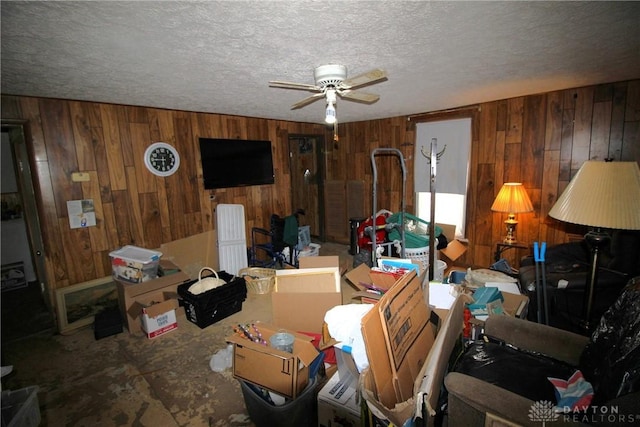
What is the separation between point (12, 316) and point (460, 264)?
547cm

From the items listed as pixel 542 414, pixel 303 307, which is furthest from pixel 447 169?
pixel 542 414

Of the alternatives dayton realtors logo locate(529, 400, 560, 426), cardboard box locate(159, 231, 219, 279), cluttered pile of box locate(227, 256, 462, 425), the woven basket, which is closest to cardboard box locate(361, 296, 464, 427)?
cluttered pile of box locate(227, 256, 462, 425)

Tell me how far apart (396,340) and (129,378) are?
2.11m

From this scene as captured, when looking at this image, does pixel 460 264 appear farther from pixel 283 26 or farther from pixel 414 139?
pixel 283 26

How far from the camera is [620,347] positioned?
125 centimetres

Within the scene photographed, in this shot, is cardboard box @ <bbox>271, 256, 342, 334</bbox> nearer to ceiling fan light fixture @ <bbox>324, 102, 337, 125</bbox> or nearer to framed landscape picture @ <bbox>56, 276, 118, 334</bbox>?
ceiling fan light fixture @ <bbox>324, 102, 337, 125</bbox>

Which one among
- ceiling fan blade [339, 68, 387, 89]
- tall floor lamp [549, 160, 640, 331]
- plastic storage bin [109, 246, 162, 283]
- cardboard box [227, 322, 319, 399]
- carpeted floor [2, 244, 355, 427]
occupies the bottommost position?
carpeted floor [2, 244, 355, 427]

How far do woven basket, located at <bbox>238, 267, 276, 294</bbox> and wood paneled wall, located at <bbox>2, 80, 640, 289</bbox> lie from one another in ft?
2.79

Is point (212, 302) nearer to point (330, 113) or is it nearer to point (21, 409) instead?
point (21, 409)

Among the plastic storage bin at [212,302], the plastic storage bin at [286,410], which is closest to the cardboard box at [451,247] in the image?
the plastic storage bin at [212,302]

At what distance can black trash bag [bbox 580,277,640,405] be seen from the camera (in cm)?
112

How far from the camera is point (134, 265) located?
290 centimetres

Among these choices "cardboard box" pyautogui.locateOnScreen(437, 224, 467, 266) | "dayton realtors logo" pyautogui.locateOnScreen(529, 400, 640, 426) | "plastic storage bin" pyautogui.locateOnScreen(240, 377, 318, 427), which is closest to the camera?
"dayton realtors logo" pyautogui.locateOnScreen(529, 400, 640, 426)

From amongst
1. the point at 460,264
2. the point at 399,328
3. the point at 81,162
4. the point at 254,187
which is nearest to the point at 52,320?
the point at 81,162
